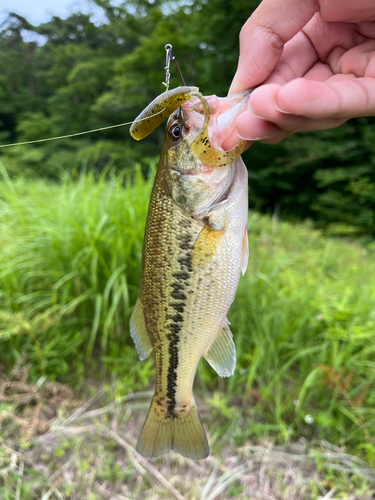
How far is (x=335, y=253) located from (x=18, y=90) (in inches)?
625

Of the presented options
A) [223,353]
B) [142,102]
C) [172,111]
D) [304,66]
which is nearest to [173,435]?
[223,353]

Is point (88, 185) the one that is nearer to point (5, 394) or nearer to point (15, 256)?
point (15, 256)

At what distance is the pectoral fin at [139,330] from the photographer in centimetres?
127

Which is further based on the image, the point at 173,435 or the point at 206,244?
the point at 173,435

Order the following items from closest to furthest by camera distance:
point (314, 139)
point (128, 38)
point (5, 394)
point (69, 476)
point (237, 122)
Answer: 1. point (237, 122)
2. point (69, 476)
3. point (5, 394)
4. point (314, 139)
5. point (128, 38)

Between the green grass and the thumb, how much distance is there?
176 centimetres

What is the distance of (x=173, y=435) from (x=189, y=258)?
715 mm

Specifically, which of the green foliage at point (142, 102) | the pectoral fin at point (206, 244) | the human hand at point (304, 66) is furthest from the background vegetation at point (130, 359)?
the green foliage at point (142, 102)

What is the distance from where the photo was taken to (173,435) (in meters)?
1.28

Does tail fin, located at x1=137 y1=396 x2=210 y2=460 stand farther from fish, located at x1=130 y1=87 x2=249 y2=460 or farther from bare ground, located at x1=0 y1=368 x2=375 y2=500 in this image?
bare ground, located at x1=0 y1=368 x2=375 y2=500

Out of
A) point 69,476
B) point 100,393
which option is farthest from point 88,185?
point 69,476

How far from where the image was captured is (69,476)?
6.42ft

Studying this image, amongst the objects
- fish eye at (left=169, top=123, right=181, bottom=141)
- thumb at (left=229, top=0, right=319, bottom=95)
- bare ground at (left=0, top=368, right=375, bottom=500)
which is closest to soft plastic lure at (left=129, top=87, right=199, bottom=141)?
fish eye at (left=169, top=123, right=181, bottom=141)

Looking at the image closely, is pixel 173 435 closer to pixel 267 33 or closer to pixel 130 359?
pixel 130 359
